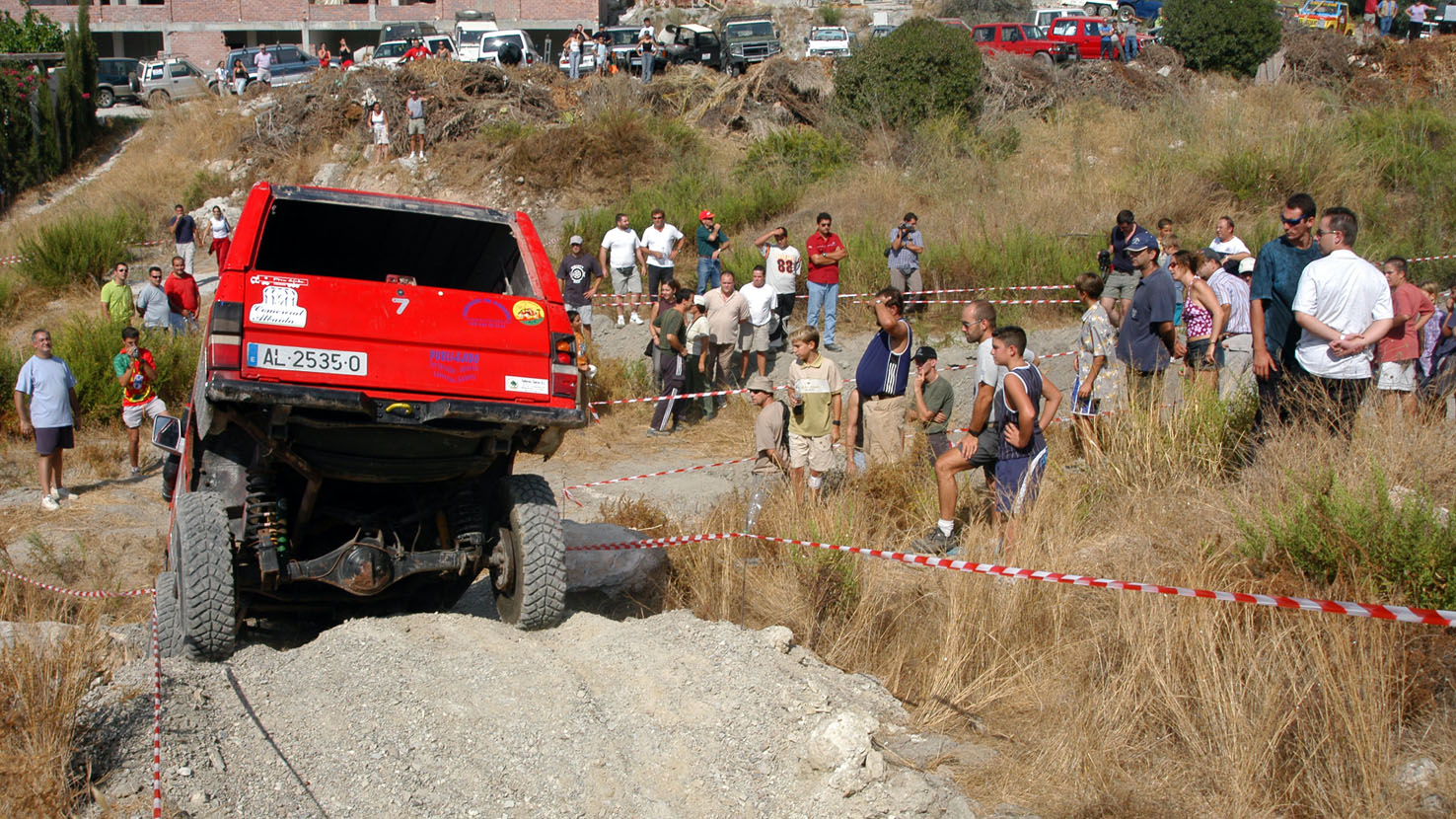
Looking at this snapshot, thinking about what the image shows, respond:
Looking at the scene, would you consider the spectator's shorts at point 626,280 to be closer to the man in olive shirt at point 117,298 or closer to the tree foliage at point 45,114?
the man in olive shirt at point 117,298

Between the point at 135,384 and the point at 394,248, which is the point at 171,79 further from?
the point at 394,248

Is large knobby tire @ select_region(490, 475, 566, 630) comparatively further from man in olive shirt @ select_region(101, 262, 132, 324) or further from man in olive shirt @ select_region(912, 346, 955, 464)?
man in olive shirt @ select_region(101, 262, 132, 324)

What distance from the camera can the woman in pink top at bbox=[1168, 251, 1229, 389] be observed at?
9578 millimetres

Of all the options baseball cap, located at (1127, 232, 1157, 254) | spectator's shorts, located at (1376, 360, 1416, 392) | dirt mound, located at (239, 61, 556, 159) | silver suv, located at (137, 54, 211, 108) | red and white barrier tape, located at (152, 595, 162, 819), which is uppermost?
silver suv, located at (137, 54, 211, 108)

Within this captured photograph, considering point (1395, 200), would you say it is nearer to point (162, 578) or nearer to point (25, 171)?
point (162, 578)

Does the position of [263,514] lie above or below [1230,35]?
below

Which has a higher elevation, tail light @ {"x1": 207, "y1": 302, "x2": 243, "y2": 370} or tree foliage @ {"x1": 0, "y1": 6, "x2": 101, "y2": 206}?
tree foliage @ {"x1": 0, "y1": 6, "x2": 101, "y2": 206}

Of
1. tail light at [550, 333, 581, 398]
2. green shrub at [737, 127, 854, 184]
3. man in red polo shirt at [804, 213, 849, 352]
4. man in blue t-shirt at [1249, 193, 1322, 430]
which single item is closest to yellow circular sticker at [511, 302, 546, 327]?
tail light at [550, 333, 581, 398]

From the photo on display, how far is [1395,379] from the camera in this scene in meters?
7.89

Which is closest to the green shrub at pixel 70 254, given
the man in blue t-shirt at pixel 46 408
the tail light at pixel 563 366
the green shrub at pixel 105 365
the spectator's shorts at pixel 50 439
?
the green shrub at pixel 105 365

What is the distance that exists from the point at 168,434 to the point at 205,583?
1.74 metres

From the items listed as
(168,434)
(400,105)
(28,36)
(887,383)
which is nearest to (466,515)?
(168,434)

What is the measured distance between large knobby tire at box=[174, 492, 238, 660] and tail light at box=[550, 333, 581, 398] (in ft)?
Answer: 5.74

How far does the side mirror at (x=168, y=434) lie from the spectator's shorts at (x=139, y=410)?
5911 mm
